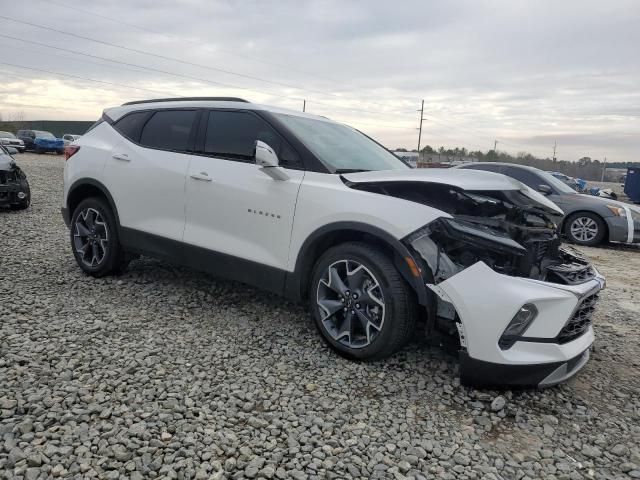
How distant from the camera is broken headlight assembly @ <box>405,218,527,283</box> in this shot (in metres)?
2.88

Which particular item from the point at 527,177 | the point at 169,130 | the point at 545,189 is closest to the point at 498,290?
the point at 169,130

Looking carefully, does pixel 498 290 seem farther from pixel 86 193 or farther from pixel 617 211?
pixel 617 211

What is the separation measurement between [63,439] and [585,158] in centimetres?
6424

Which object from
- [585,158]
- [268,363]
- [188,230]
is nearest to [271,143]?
[188,230]

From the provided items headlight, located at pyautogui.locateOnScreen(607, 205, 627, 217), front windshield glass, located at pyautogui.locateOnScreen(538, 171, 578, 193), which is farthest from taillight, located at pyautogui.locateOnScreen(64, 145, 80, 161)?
headlight, located at pyautogui.locateOnScreen(607, 205, 627, 217)

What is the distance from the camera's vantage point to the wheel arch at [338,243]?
120 inches

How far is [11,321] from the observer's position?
3.72 metres

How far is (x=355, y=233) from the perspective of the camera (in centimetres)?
339

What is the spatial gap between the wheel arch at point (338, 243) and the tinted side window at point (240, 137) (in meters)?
0.61

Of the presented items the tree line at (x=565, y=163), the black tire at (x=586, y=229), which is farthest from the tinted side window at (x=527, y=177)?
the tree line at (x=565, y=163)

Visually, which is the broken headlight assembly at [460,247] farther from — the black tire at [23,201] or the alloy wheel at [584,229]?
the black tire at [23,201]

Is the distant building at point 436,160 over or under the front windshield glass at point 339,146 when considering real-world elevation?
over

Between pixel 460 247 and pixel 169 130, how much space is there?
2.87 metres

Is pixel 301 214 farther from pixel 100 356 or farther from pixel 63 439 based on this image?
pixel 63 439
